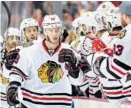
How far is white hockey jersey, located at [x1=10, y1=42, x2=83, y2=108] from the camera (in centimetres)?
725

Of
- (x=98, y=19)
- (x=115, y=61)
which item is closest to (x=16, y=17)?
(x=98, y=19)

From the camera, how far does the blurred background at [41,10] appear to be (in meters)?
12.1

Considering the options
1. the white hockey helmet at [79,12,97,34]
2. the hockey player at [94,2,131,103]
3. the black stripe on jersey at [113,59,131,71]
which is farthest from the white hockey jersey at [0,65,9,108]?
the black stripe on jersey at [113,59,131,71]

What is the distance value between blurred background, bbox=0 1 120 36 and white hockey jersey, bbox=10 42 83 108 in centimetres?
404

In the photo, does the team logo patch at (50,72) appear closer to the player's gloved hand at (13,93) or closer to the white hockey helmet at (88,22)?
the player's gloved hand at (13,93)

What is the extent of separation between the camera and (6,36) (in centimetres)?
982

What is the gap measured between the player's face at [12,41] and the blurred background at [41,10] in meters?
1.71

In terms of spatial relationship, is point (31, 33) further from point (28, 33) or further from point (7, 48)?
point (7, 48)

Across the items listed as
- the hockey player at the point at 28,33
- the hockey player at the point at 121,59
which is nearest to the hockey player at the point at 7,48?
the hockey player at the point at 28,33

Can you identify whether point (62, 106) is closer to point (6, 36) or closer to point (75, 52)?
point (75, 52)

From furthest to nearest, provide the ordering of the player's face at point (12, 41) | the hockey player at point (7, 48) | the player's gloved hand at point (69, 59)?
the player's face at point (12, 41)
the hockey player at point (7, 48)
the player's gloved hand at point (69, 59)

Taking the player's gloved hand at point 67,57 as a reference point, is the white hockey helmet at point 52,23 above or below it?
above

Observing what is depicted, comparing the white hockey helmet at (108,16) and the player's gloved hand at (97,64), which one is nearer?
the player's gloved hand at (97,64)

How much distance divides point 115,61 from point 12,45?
9.82 feet
